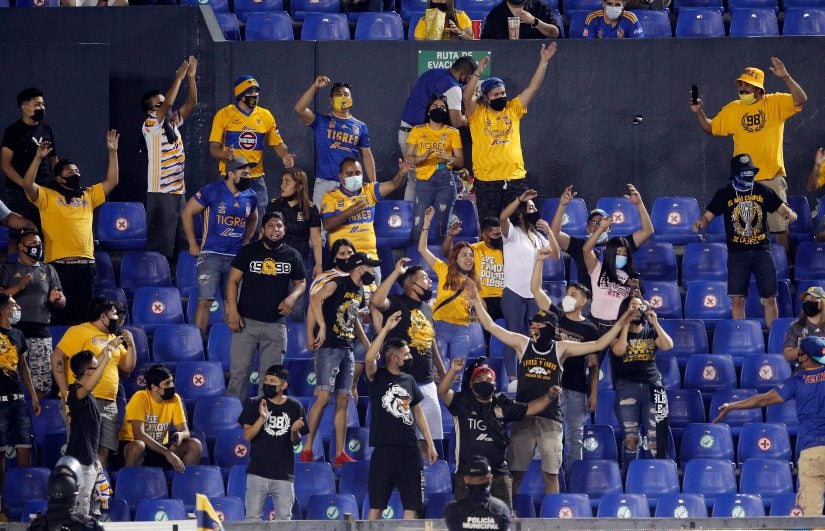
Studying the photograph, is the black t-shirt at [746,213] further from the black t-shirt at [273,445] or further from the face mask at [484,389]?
the black t-shirt at [273,445]

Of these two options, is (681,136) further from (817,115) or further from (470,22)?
(470,22)

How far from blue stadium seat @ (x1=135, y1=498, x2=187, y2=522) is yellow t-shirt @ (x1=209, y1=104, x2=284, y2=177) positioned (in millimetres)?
4304

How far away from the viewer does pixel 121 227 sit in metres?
16.4

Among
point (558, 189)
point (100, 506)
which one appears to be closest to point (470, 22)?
point (558, 189)

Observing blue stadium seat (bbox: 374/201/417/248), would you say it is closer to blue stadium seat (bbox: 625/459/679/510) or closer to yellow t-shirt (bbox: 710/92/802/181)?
yellow t-shirt (bbox: 710/92/802/181)

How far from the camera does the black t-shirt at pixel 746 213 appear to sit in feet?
50.5

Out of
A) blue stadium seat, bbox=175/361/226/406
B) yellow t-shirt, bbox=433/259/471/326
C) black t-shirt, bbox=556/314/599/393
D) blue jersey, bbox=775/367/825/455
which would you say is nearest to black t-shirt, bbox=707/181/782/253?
black t-shirt, bbox=556/314/599/393

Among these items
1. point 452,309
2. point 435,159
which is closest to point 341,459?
point 452,309

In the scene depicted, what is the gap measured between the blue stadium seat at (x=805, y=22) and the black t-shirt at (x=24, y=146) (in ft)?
27.4

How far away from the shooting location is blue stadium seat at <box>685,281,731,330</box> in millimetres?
15859

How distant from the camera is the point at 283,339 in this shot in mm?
14156

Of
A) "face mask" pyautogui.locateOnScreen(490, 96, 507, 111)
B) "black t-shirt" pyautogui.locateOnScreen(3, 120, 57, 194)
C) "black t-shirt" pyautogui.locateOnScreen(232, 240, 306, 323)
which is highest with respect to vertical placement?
"face mask" pyautogui.locateOnScreen(490, 96, 507, 111)

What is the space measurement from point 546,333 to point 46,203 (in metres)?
5.08

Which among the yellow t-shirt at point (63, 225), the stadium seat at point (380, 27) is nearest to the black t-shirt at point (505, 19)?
the stadium seat at point (380, 27)
